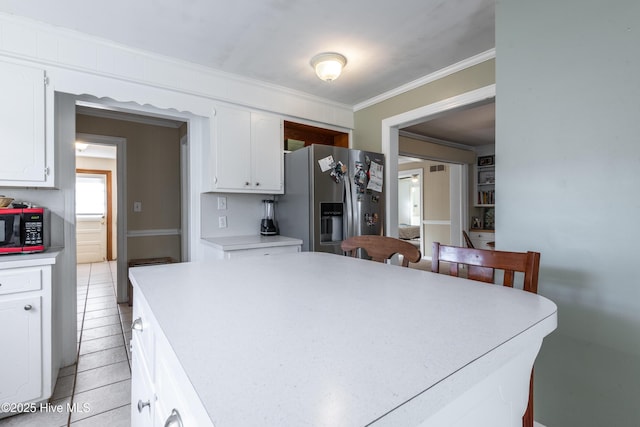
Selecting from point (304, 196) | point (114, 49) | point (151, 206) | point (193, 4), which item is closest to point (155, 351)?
point (193, 4)

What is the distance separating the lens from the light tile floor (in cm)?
174

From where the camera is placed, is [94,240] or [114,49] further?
[94,240]

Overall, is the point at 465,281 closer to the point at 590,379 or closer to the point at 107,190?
the point at 590,379

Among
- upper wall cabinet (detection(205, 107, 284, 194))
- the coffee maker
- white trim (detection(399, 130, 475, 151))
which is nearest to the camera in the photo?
upper wall cabinet (detection(205, 107, 284, 194))

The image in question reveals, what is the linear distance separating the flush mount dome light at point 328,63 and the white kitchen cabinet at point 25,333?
2251mm

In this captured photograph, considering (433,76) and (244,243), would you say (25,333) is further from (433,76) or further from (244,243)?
(433,76)

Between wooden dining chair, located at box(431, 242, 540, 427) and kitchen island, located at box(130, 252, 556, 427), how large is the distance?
0.15 metres

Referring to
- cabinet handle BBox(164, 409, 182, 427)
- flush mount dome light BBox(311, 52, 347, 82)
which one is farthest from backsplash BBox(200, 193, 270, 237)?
cabinet handle BBox(164, 409, 182, 427)

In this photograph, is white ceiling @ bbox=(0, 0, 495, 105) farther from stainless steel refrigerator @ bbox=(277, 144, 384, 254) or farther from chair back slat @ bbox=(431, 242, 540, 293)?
chair back slat @ bbox=(431, 242, 540, 293)

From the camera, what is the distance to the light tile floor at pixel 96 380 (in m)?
1.74

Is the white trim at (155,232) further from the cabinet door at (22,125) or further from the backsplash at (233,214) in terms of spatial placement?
the cabinet door at (22,125)

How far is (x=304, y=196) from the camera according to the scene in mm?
2830

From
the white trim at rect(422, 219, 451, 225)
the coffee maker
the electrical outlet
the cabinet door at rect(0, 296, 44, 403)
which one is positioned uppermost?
the electrical outlet

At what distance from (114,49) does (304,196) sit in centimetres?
180
